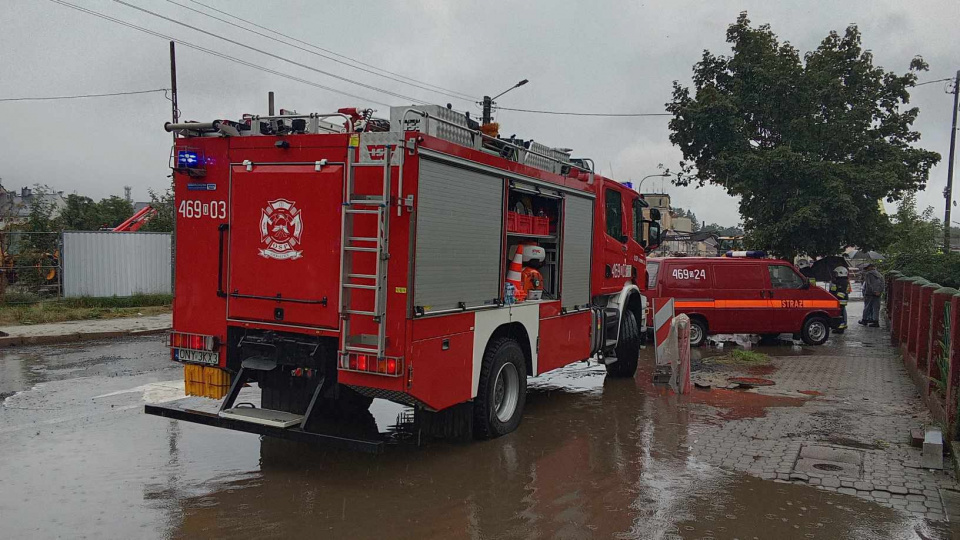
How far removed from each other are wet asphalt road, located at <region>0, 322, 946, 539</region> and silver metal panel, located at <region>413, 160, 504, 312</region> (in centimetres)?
154

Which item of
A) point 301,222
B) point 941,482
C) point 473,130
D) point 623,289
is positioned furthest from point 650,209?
point 301,222

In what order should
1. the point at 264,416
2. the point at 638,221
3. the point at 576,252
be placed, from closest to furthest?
the point at 264,416 < the point at 576,252 < the point at 638,221

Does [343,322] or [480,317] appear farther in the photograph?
[480,317]

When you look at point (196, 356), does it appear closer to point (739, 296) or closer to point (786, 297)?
point (739, 296)

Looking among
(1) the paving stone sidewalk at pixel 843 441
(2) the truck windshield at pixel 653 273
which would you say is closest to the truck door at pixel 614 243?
(1) the paving stone sidewalk at pixel 843 441

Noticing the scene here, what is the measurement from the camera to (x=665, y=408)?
29.2ft

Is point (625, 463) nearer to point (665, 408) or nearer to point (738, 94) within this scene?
point (665, 408)

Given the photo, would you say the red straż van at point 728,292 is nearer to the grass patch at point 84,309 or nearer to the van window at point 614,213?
the van window at point 614,213

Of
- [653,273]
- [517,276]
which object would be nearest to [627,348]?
[517,276]

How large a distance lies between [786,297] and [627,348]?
20.8ft

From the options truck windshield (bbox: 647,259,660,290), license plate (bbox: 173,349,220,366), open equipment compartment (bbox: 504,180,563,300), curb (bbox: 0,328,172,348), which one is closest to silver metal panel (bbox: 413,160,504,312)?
open equipment compartment (bbox: 504,180,563,300)

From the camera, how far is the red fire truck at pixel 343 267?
569 centimetres

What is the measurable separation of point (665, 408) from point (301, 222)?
523 cm

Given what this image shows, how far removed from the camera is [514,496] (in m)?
5.59
